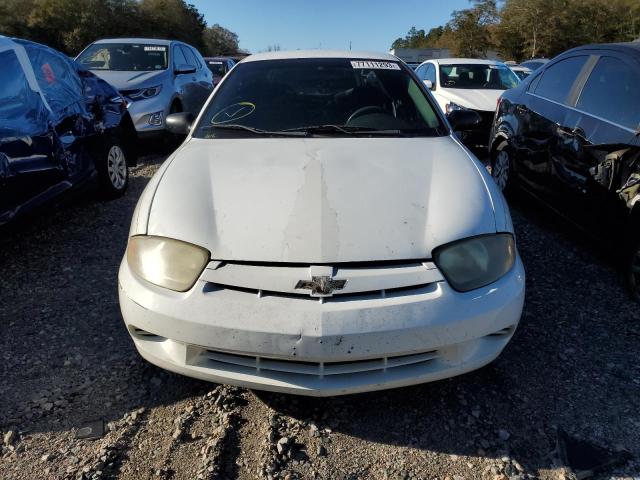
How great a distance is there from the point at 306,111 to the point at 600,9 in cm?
4906

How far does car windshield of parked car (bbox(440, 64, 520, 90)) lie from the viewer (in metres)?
8.52

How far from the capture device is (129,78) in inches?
283

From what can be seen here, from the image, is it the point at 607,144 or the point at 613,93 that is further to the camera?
the point at 613,93

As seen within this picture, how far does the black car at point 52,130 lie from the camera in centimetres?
352

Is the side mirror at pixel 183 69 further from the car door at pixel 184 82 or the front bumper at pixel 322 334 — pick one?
the front bumper at pixel 322 334

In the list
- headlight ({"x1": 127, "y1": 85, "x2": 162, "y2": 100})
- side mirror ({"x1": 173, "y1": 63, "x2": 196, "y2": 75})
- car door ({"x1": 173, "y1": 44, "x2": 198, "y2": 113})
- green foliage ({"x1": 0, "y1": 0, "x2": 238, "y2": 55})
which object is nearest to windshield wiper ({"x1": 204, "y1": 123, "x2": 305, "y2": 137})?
headlight ({"x1": 127, "y1": 85, "x2": 162, "y2": 100})

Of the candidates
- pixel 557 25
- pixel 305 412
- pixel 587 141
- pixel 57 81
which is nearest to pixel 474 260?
pixel 305 412

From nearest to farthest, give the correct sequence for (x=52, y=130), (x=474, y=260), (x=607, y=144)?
(x=474, y=260)
(x=607, y=144)
(x=52, y=130)

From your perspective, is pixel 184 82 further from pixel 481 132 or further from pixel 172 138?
pixel 481 132

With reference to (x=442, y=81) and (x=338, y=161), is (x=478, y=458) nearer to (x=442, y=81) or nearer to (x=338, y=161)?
(x=338, y=161)

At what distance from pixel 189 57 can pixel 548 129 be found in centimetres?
691

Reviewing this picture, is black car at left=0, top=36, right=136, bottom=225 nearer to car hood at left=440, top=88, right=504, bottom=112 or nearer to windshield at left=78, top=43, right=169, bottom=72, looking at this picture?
windshield at left=78, top=43, right=169, bottom=72

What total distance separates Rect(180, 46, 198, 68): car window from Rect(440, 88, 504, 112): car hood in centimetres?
439

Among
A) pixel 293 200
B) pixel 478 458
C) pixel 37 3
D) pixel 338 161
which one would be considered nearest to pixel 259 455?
pixel 478 458
